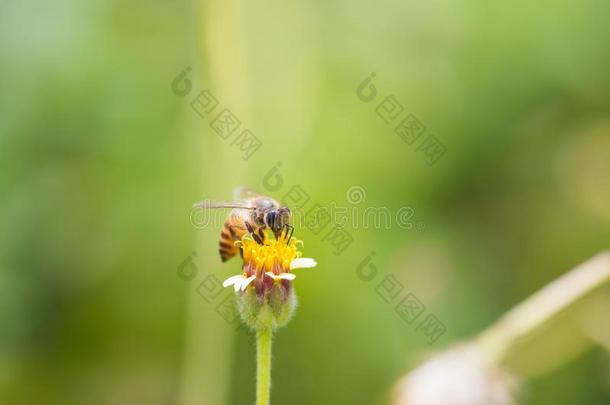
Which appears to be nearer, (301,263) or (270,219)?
(301,263)

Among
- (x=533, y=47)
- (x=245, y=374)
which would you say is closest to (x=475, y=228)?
(x=533, y=47)

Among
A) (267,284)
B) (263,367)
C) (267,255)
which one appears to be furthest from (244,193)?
(263,367)

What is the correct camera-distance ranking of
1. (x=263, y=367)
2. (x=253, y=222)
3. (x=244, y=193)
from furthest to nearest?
(x=244, y=193) < (x=253, y=222) < (x=263, y=367)

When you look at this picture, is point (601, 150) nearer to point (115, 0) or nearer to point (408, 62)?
point (408, 62)

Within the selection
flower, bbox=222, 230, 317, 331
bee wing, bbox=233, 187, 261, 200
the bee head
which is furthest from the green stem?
bee wing, bbox=233, 187, 261, 200

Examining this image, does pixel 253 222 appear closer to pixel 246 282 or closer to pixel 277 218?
pixel 277 218
